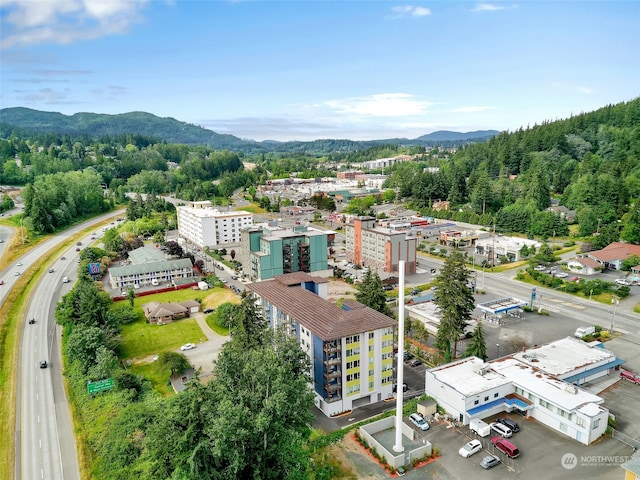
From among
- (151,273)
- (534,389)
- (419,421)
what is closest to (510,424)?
(534,389)

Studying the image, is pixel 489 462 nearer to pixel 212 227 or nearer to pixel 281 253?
pixel 281 253

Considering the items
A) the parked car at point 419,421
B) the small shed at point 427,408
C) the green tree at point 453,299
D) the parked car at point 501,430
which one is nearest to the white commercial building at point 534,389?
the small shed at point 427,408

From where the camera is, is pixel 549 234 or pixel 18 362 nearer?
pixel 18 362

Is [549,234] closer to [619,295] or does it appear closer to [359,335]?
[619,295]

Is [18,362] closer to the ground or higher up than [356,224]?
closer to the ground

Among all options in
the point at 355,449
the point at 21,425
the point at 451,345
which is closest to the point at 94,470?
the point at 21,425

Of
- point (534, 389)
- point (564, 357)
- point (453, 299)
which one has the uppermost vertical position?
point (453, 299)
